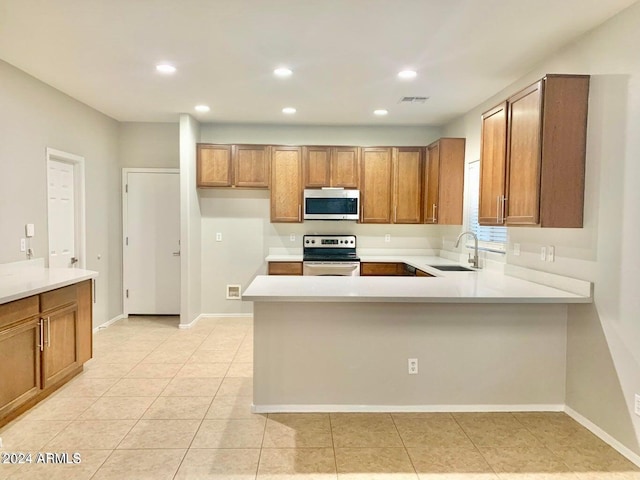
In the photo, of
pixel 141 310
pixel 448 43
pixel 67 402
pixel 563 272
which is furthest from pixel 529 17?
pixel 141 310

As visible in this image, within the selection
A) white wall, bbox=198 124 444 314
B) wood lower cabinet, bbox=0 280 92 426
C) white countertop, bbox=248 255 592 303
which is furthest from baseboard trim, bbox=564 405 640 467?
wood lower cabinet, bbox=0 280 92 426

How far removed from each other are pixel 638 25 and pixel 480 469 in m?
2.66

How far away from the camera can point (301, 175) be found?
5.30 meters

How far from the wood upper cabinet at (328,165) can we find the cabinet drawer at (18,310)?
3279 millimetres

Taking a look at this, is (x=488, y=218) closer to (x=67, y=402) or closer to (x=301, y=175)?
(x=301, y=175)

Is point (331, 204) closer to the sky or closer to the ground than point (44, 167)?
closer to the ground

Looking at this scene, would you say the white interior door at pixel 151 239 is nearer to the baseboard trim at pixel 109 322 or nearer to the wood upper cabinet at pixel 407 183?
the baseboard trim at pixel 109 322

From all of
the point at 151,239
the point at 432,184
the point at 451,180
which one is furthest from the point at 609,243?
the point at 151,239

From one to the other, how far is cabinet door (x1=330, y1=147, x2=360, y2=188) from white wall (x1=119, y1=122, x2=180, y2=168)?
2151 millimetres

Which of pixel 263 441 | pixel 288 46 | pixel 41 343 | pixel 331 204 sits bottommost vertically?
pixel 263 441

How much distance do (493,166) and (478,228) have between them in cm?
134

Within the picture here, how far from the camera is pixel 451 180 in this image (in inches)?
184

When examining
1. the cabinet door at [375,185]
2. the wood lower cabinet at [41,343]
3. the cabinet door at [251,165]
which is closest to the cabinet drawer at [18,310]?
the wood lower cabinet at [41,343]

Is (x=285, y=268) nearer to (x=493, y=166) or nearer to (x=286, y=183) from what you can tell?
(x=286, y=183)
